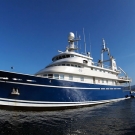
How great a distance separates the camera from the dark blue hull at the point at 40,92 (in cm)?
1322

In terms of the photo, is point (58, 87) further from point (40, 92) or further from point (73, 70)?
point (73, 70)

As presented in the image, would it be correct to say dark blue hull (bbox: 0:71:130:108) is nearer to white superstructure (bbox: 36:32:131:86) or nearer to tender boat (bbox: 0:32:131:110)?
tender boat (bbox: 0:32:131:110)

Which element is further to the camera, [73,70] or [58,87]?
[73,70]

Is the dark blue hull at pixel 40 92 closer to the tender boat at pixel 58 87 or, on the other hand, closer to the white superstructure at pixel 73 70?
the tender boat at pixel 58 87

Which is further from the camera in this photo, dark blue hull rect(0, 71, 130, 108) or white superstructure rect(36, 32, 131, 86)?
white superstructure rect(36, 32, 131, 86)

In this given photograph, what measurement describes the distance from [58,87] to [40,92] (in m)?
2.14

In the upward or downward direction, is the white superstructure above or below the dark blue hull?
above

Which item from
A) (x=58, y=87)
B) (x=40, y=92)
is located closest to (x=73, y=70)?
(x=58, y=87)

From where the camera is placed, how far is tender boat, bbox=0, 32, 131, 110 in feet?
43.7

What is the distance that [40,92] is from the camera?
46.8 ft

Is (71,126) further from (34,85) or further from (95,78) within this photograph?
(95,78)

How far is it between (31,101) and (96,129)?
7.54m

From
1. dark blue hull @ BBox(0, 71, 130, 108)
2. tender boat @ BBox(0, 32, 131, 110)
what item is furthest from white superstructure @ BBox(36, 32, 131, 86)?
dark blue hull @ BBox(0, 71, 130, 108)

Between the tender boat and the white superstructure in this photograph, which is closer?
the tender boat
